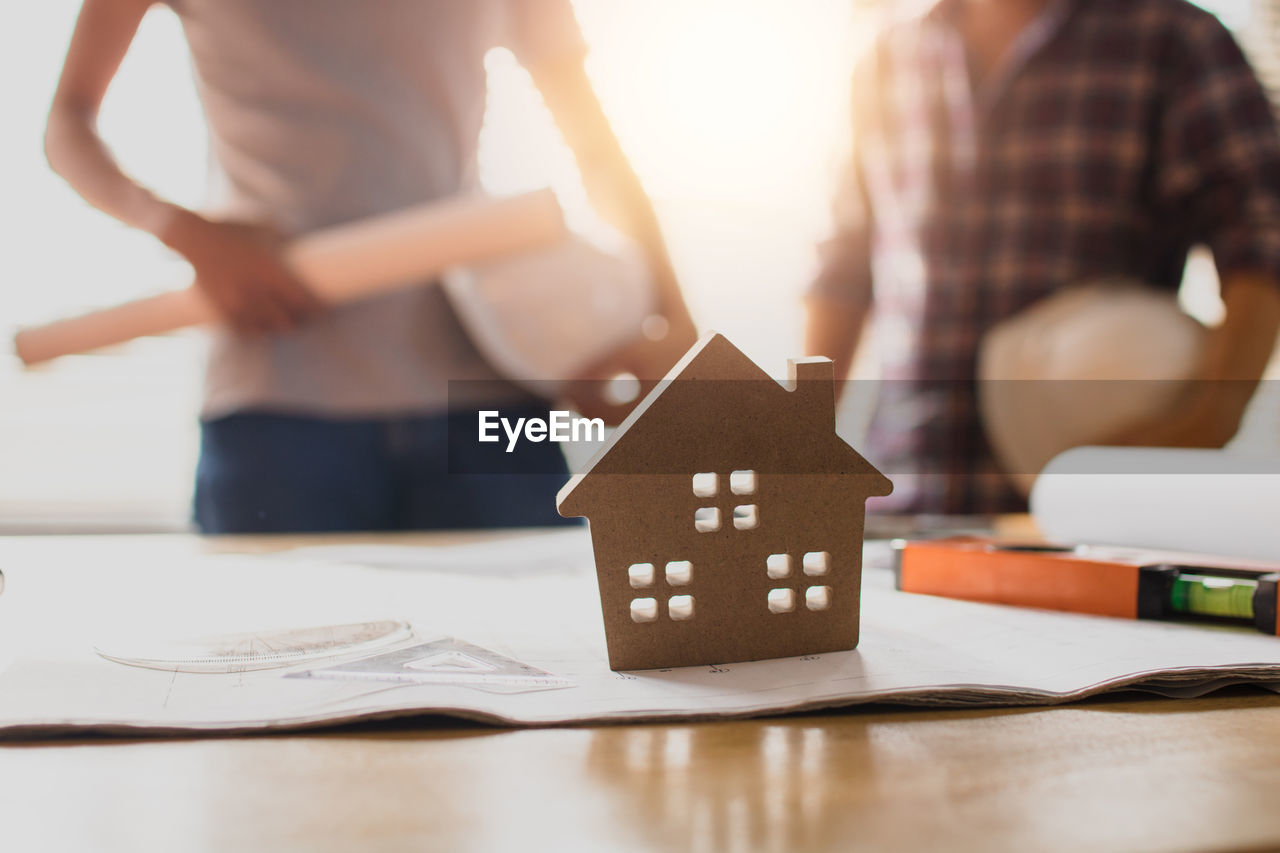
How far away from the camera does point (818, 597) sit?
1.14 feet

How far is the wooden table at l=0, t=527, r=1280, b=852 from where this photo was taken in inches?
7.7

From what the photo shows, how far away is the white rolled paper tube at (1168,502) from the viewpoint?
1.62 ft

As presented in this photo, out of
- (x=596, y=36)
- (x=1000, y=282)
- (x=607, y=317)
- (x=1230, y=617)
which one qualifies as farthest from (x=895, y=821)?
(x=596, y=36)

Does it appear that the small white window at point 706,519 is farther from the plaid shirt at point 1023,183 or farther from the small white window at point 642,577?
the plaid shirt at point 1023,183

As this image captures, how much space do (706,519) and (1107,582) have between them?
216 millimetres

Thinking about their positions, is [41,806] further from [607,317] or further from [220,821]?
[607,317]

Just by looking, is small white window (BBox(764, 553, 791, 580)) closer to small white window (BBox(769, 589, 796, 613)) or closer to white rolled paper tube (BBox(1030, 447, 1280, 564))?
small white window (BBox(769, 589, 796, 613))

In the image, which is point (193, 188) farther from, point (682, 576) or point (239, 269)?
point (682, 576)

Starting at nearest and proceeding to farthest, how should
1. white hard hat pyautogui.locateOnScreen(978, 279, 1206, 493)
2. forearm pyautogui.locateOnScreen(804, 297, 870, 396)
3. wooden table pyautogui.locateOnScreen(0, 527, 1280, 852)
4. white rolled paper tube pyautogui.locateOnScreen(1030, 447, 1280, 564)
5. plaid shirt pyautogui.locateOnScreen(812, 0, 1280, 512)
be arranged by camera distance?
wooden table pyautogui.locateOnScreen(0, 527, 1280, 852)
white rolled paper tube pyautogui.locateOnScreen(1030, 447, 1280, 564)
white hard hat pyautogui.locateOnScreen(978, 279, 1206, 493)
plaid shirt pyautogui.locateOnScreen(812, 0, 1280, 512)
forearm pyautogui.locateOnScreen(804, 297, 870, 396)

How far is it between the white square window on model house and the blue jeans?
0.46 meters

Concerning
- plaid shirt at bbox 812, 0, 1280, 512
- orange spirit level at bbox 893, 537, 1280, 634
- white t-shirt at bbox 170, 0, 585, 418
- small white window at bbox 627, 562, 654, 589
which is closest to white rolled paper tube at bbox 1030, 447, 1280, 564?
orange spirit level at bbox 893, 537, 1280, 634

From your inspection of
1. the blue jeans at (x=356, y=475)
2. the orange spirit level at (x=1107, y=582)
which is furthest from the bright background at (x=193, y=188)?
the orange spirit level at (x=1107, y=582)

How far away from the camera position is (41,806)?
0.21 m

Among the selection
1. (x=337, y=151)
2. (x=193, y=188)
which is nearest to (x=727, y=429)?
(x=337, y=151)
